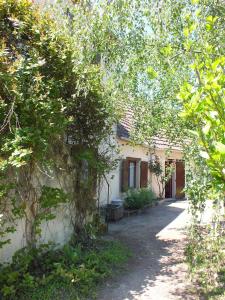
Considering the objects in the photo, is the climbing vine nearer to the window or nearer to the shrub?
the shrub

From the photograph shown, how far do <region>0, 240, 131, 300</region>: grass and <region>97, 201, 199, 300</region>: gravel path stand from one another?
0.23 metres

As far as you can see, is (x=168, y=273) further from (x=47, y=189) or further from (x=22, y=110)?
(x=22, y=110)

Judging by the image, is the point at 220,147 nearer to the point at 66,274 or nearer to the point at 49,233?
the point at 66,274

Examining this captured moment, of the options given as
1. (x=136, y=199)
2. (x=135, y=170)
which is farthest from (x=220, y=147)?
(x=135, y=170)

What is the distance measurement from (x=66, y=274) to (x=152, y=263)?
237 centimetres

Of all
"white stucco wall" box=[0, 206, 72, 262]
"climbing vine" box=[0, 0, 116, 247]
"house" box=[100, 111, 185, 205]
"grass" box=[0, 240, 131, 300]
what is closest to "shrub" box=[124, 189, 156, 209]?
"house" box=[100, 111, 185, 205]

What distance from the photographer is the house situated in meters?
13.1

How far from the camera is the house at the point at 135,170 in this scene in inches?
516

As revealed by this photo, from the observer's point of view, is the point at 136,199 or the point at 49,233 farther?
the point at 136,199

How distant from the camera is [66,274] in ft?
18.4

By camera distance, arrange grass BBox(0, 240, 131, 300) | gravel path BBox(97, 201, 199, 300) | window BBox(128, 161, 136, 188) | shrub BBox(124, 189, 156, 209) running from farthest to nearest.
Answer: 1. window BBox(128, 161, 136, 188)
2. shrub BBox(124, 189, 156, 209)
3. gravel path BBox(97, 201, 199, 300)
4. grass BBox(0, 240, 131, 300)

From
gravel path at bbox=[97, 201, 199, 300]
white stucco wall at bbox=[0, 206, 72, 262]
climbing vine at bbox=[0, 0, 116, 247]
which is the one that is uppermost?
climbing vine at bbox=[0, 0, 116, 247]

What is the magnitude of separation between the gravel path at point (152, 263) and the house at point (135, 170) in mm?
1623

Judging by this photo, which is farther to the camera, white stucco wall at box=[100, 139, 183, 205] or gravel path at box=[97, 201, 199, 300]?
white stucco wall at box=[100, 139, 183, 205]
